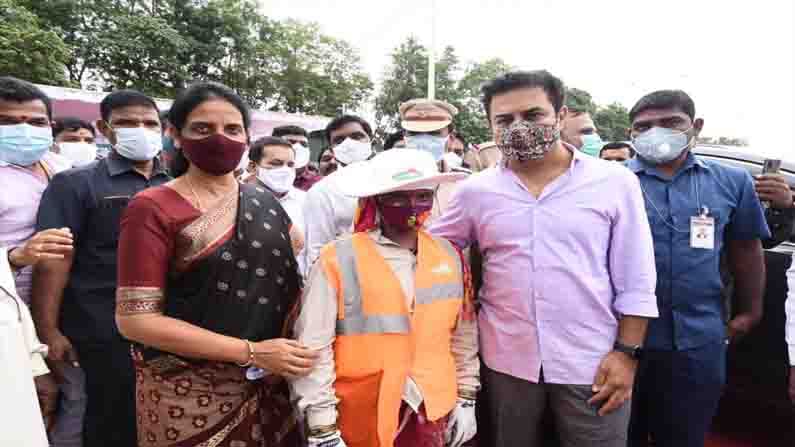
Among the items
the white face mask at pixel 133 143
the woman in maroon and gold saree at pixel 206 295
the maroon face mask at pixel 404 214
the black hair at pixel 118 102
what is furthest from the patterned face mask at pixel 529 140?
the black hair at pixel 118 102

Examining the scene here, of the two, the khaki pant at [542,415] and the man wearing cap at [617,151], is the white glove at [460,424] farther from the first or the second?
the man wearing cap at [617,151]

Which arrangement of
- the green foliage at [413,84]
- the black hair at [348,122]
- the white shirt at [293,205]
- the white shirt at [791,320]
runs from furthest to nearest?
the green foliage at [413,84]
the black hair at [348,122]
the white shirt at [293,205]
the white shirt at [791,320]

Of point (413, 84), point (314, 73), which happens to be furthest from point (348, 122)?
point (413, 84)

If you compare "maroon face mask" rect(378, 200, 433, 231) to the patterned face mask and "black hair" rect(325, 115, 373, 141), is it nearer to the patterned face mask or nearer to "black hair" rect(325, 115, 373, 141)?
the patterned face mask

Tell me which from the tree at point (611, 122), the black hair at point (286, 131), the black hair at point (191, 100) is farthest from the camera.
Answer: the tree at point (611, 122)

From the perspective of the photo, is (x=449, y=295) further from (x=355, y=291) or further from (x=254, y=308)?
(x=254, y=308)

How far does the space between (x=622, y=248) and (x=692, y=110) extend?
3.65 ft

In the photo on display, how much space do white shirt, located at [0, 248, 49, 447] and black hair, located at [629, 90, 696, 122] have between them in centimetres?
292

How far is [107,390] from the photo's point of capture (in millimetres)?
2572

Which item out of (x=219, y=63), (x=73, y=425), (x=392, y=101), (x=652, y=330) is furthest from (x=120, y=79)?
(x=652, y=330)

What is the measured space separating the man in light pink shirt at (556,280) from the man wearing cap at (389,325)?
0.17 metres

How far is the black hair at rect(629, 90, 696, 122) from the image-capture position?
257 centimetres

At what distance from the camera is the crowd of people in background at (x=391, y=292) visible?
1.72 m

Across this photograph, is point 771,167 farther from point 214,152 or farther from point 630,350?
point 214,152
